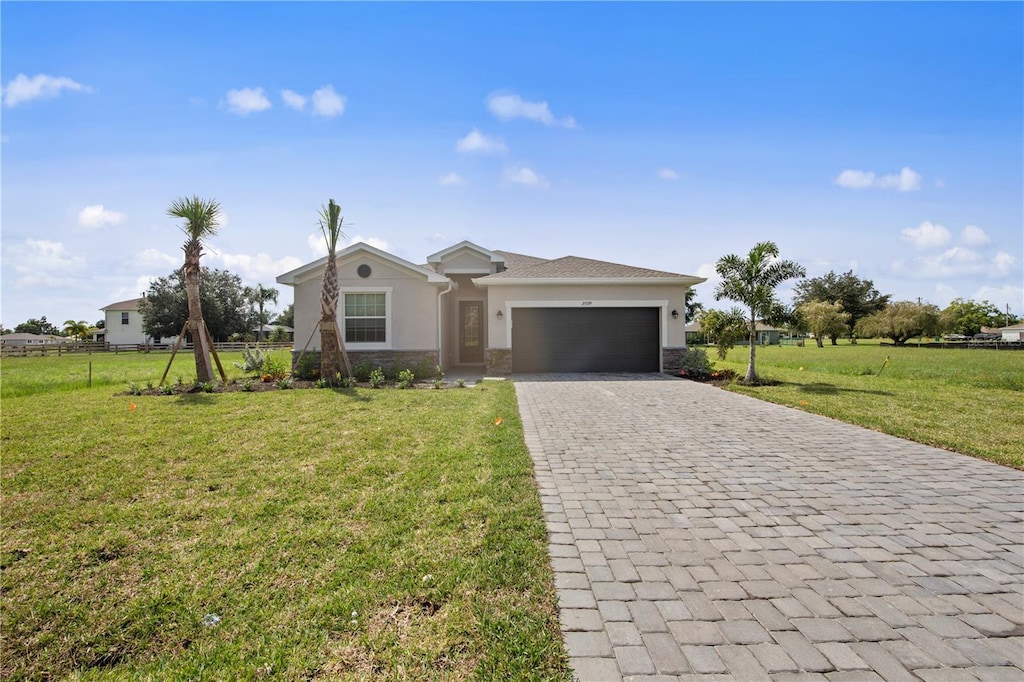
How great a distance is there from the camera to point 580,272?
15570 mm

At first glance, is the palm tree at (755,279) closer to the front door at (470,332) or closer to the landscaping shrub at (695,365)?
the landscaping shrub at (695,365)

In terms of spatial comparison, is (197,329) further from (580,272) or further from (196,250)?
(580,272)

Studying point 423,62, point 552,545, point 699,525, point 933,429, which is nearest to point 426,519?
point 552,545

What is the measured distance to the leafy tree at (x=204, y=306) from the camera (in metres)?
38.5

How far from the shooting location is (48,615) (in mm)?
2535

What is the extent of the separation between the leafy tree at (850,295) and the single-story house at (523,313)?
47630 millimetres

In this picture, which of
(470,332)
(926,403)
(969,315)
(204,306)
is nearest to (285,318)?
(204,306)

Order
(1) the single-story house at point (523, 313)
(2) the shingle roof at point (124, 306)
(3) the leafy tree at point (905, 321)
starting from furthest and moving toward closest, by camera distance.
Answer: (2) the shingle roof at point (124, 306), (3) the leafy tree at point (905, 321), (1) the single-story house at point (523, 313)

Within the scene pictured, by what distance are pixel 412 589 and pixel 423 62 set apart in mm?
10524

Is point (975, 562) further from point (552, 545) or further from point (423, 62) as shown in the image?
point (423, 62)

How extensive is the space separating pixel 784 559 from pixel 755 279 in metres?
11.6

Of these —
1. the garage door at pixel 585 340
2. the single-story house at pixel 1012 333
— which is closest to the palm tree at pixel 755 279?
the garage door at pixel 585 340

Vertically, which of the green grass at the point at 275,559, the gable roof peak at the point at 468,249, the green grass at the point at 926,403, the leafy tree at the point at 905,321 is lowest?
the green grass at the point at 275,559

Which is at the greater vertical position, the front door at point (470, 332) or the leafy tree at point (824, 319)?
the leafy tree at point (824, 319)
